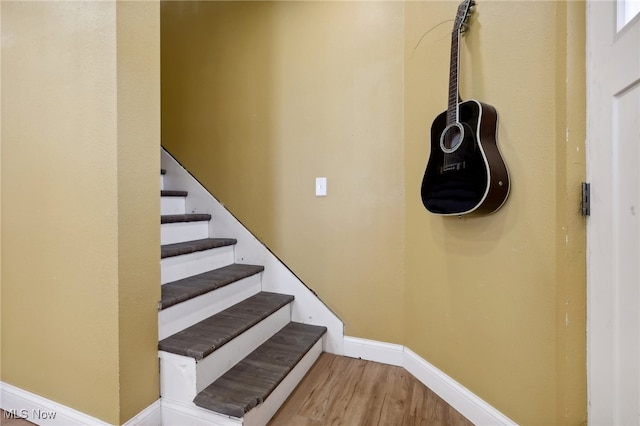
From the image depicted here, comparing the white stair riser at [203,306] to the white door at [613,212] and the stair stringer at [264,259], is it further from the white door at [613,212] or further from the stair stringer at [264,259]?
the white door at [613,212]

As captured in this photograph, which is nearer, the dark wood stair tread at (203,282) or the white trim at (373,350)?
the dark wood stair tread at (203,282)

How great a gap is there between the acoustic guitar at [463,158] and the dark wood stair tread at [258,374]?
3.41ft

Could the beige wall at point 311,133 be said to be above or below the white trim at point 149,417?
above

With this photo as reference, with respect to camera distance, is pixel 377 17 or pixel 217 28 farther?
pixel 217 28

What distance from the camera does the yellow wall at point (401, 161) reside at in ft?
3.37

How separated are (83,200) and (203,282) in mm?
684

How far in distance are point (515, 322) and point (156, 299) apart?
1459mm

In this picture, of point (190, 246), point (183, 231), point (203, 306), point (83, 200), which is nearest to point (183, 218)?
point (183, 231)

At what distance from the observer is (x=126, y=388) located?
113 centimetres

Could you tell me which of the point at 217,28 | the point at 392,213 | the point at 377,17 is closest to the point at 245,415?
the point at 392,213

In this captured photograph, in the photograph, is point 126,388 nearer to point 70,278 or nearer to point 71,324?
point 71,324

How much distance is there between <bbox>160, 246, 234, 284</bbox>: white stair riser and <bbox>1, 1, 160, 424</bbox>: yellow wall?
1.13 ft

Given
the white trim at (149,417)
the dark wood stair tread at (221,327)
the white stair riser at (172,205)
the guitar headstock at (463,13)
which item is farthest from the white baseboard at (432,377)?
the guitar headstock at (463,13)

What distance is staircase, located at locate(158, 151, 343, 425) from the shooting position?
1.22 meters
